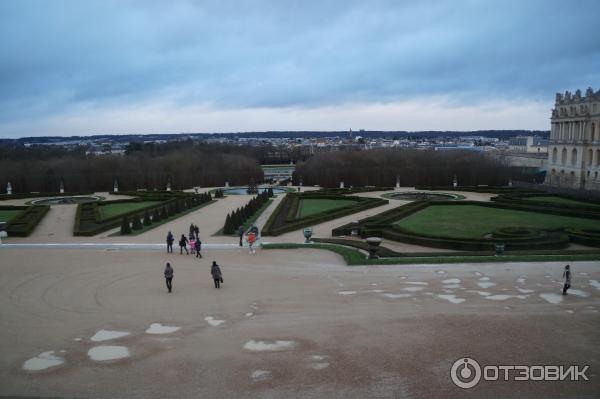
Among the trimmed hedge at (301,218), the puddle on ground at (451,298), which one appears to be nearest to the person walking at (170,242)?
the trimmed hedge at (301,218)

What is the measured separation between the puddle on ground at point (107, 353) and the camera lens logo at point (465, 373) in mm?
6625

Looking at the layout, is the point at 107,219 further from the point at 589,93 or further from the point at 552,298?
the point at 589,93

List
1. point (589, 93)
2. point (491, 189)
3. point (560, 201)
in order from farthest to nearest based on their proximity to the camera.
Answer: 1. point (589, 93)
2. point (491, 189)
3. point (560, 201)

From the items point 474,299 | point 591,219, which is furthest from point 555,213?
point 474,299

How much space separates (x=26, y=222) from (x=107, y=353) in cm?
2405

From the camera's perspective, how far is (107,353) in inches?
382

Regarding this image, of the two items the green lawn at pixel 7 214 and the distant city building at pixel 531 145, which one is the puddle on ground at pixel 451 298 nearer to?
the green lawn at pixel 7 214

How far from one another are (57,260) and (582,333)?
18.7 metres

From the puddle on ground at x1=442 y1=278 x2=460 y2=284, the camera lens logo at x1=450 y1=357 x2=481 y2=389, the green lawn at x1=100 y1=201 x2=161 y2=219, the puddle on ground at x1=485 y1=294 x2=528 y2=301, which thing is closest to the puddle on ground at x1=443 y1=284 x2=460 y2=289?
the puddle on ground at x1=442 y1=278 x2=460 y2=284

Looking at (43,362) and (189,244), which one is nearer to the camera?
(43,362)

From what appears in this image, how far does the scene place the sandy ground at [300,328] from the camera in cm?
838

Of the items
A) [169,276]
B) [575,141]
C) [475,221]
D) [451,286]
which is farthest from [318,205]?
[575,141]

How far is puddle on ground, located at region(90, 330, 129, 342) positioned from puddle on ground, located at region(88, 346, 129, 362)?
1.62 feet

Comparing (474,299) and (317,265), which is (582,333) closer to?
(474,299)
